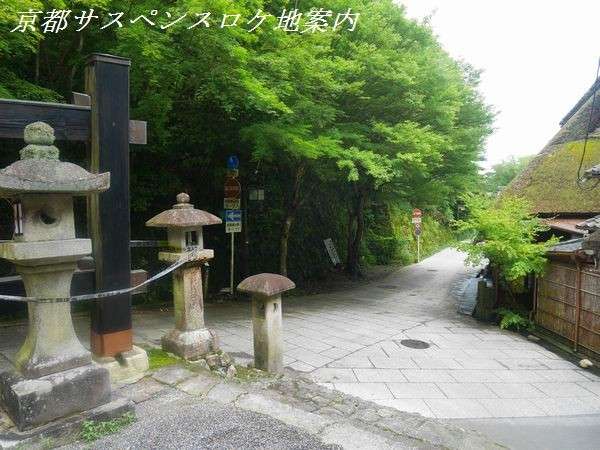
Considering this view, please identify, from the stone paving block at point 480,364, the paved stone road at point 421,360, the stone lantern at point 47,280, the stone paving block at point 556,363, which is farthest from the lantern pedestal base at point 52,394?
the stone paving block at point 556,363

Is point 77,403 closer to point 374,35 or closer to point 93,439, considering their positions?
point 93,439

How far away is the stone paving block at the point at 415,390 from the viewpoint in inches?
207

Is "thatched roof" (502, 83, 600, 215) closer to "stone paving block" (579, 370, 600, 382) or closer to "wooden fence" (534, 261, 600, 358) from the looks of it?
"wooden fence" (534, 261, 600, 358)

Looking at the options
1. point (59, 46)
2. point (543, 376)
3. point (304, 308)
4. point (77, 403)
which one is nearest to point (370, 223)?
point (304, 308)

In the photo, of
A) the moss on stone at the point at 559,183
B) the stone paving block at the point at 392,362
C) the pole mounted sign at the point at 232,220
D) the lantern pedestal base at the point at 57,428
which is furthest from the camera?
the pole mounted sign at the point at 232,220

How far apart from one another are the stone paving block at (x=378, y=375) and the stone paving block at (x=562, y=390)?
2.03 m

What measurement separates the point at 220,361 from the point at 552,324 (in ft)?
24.9

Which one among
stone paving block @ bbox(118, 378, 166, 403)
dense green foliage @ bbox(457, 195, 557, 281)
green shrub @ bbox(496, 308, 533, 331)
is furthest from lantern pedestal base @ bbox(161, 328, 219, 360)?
green shrub @ bbox(496, 308, 533, 331)

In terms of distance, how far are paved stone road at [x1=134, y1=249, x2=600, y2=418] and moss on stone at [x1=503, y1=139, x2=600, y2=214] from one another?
350 cm

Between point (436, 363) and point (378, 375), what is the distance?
1329 mm

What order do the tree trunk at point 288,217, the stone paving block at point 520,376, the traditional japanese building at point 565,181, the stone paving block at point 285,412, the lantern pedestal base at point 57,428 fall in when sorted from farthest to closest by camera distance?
the tree trunk at point 288,217 < the traditional japanese building at point 565,181 < the stone paving block at point 520,376 < the stone paving block at point 285,412 < the lantern pedestal base at point 57,428

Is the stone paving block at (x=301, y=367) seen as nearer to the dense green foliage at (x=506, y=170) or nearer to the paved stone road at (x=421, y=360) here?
the paved stone road at (x=421, y=360)

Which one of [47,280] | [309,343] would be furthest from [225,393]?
[309,343]

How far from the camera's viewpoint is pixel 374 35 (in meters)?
9.41
